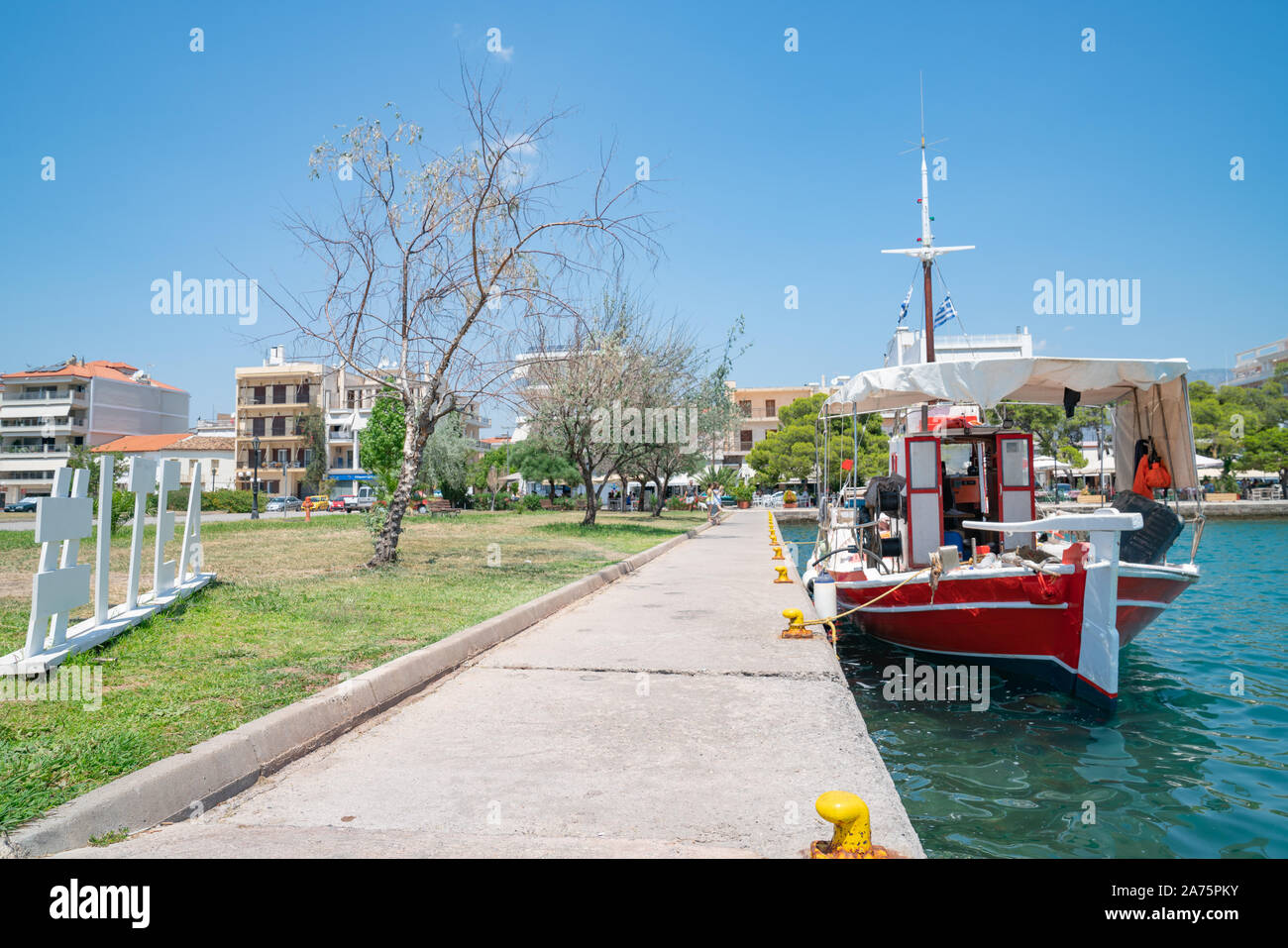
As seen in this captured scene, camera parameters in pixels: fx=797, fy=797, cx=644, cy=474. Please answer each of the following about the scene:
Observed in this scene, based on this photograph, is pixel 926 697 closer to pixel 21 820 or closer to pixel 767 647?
pixel 767 647

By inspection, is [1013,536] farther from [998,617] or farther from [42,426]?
[42,426]

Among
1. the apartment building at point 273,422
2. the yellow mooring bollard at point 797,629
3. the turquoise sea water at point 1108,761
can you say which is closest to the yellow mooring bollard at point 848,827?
the turquoise sea water at point 1108,761

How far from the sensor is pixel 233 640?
22.2 feet

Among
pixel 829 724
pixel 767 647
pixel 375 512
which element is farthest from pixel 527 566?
pixel 829 724

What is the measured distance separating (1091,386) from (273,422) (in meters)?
80.8

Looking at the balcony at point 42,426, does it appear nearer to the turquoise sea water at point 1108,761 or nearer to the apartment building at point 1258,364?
the turquoise sea water at point 1108,761

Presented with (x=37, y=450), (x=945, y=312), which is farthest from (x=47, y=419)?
(x=945, y=312)

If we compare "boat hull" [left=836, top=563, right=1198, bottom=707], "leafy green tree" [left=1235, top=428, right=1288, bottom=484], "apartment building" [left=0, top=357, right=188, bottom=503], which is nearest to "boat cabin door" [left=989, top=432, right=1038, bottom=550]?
"boat hull" [left=836, top=563, right=1198, bottom=707]

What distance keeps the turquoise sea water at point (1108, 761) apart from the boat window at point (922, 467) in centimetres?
225

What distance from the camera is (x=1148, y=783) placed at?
18.8 ft

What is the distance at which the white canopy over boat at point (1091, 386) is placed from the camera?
26.7ft

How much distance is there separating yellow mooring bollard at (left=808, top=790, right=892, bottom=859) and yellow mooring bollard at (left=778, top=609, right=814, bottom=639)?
5.35 meters

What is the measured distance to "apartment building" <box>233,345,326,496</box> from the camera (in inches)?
2990
